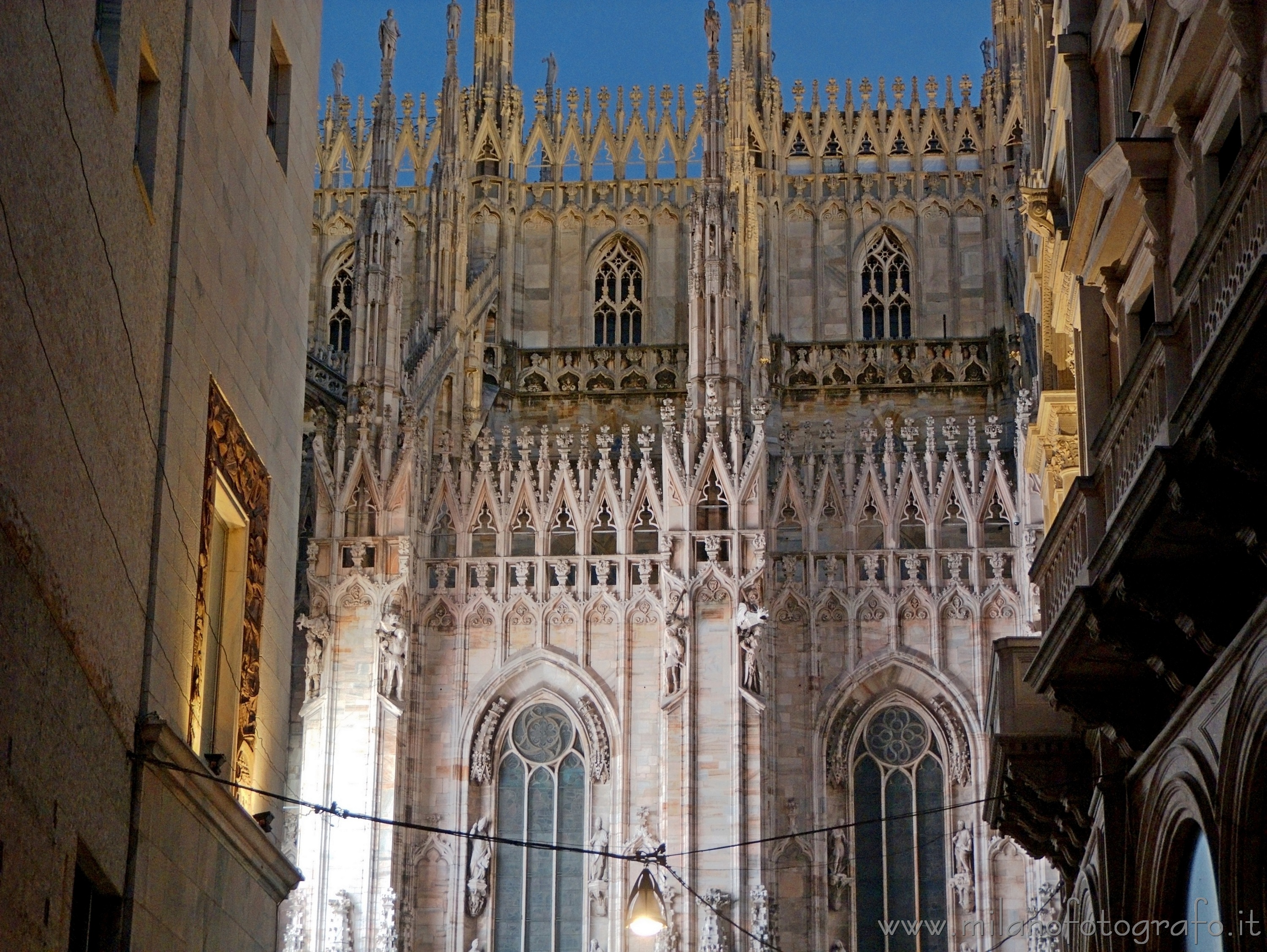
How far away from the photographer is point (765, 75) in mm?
44531

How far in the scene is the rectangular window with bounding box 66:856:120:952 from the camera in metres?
13.8

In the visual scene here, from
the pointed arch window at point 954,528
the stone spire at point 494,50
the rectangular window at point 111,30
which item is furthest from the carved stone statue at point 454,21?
the rectangular window at point 111,30

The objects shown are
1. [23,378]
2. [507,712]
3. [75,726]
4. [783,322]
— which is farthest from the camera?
[783,322]

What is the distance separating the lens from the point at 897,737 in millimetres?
34344

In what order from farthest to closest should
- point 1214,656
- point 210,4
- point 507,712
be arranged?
point 507,712 < point 210,4 < point 1214,656

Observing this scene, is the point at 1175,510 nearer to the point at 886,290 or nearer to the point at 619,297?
the point at 886,290

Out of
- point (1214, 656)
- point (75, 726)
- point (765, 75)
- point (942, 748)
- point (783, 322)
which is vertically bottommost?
point (75, 726)

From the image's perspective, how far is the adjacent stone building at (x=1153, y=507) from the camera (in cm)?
1293

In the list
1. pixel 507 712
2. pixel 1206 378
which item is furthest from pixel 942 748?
pixel 1206 378

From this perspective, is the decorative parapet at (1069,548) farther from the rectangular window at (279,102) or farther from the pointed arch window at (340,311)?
the pointed arch window at (340,311)

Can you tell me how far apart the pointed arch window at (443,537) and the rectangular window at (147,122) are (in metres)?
20.4

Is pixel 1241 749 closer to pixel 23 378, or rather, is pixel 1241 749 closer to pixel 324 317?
pixel 23 378

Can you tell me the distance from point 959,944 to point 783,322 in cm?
→ 1509

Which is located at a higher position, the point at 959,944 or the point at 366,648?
the point at 366,648
